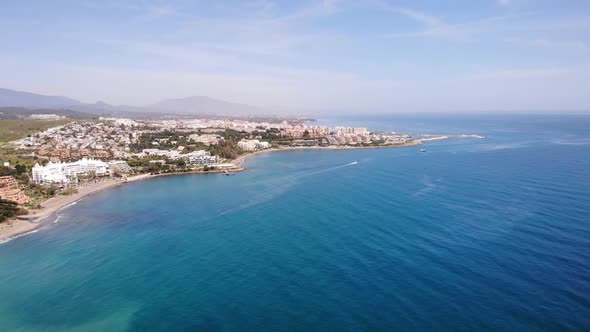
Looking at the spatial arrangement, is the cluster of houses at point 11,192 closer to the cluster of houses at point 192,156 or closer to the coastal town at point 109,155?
the coastal town at point 109,155

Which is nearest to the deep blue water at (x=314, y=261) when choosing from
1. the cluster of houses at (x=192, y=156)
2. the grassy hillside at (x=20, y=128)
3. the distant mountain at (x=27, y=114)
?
the cluster of houses at (x=192, y=156)

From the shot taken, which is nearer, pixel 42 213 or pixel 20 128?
pixel 42 213

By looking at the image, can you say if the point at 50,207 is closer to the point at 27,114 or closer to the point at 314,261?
the point at 314,261

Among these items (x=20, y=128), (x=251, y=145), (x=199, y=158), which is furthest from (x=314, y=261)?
(x=20, y=128)

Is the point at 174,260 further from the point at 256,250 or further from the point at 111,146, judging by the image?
the point at 111,146

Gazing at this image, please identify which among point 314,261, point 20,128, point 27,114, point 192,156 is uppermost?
point 27,114

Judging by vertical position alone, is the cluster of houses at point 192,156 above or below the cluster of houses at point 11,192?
above

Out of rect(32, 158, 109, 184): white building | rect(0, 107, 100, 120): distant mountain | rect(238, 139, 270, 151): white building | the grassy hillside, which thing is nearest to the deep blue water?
rect(32, 158, 109, 184): white building
